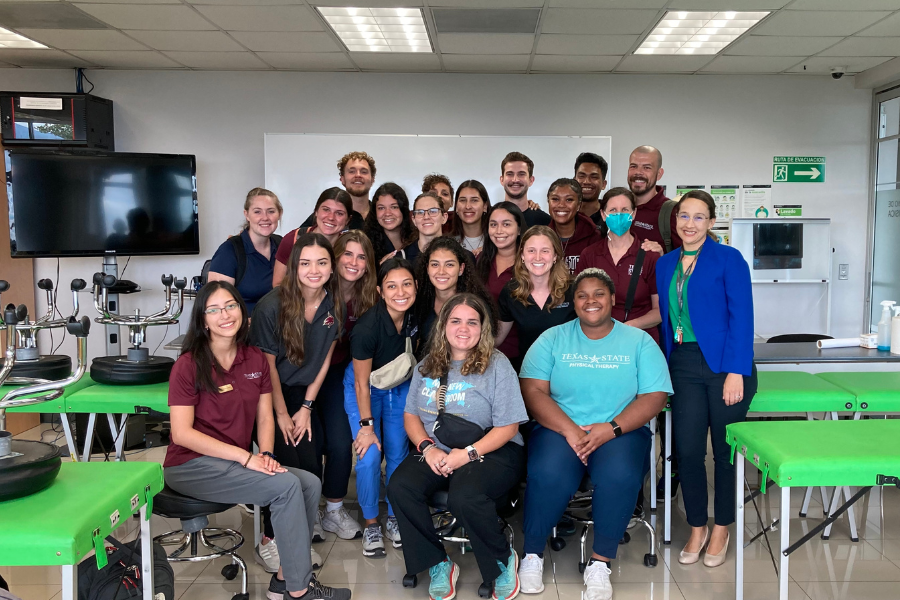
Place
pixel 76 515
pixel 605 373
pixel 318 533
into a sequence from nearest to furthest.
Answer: pixel 76 515 → pixel 605 373 → pixel 318 533

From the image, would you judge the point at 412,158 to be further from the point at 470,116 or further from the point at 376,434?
the point at 376,434

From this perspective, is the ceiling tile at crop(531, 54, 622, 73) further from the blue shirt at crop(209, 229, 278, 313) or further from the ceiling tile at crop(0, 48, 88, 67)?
the ceiling tile at crop(0, 48, 88, 67)

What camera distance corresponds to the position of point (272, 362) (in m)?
2.82

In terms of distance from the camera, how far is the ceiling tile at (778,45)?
4871 millimetres

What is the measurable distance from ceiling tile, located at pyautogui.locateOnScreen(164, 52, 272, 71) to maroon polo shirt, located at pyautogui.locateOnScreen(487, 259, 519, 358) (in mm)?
3252

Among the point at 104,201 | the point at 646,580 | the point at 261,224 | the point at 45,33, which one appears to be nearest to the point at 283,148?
the point at 104,201

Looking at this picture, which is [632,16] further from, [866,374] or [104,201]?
[104,201]

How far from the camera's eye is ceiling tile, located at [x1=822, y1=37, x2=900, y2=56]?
489 centimetres

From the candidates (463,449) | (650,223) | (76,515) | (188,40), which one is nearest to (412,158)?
(188,40)

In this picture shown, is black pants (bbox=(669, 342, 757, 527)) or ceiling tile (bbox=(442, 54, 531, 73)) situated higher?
ceiling tile (bbox=(442, 54, 531, 73))

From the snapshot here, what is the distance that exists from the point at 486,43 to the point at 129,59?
9.48 feet

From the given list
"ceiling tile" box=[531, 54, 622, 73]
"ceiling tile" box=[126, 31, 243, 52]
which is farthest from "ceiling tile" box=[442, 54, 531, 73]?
"ceiling tile" box=[126, 31, 243, 52]

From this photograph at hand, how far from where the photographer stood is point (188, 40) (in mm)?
4938

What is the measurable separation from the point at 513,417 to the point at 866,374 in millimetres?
1913
